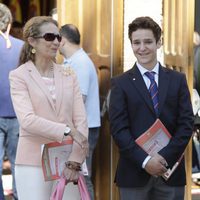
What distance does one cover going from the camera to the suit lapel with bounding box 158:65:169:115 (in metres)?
3.68

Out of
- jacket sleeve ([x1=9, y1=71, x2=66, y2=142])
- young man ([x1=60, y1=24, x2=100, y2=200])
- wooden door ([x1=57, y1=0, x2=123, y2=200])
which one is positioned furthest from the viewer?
wooden door ([x1=57, y1=0, x2=123, y2=200])

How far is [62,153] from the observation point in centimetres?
373

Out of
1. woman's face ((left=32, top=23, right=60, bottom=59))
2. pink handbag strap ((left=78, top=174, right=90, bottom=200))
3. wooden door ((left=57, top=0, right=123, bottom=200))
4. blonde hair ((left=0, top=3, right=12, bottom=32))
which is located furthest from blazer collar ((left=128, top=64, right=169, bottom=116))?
blonde hair ((left=0, top=3, right=12, bottom=32))

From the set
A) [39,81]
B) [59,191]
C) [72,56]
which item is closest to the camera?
[59,191]

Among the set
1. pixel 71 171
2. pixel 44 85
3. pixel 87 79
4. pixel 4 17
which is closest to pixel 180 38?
pixel 87 79

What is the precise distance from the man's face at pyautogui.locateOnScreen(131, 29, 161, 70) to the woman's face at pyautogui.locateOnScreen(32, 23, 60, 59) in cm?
51

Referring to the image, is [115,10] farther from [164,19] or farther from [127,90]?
[127,90]

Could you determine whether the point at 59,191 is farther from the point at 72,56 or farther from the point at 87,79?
the point at 72,56

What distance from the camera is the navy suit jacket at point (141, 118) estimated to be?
12.0ft

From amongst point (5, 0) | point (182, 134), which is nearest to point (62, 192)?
point (182, 134)

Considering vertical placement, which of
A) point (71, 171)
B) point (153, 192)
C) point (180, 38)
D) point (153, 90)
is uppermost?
point (180, 38)

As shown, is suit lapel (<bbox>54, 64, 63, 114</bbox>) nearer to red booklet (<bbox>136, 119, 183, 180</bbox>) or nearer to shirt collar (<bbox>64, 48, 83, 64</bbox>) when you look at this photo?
red booklet (<bbox>136, 119, 183, 180</bbox>)

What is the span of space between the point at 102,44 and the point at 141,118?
1.99 metres

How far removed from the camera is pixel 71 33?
5.39 meters
